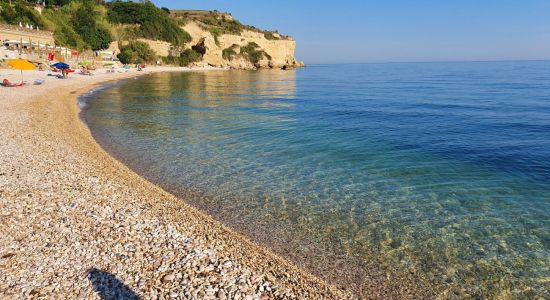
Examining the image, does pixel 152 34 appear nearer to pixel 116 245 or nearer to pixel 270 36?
pixel 270 36

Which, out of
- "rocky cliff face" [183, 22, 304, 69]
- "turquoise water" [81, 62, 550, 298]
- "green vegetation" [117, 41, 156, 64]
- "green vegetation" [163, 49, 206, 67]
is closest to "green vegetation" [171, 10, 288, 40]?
"rocky cliff face" [183, 22, 304, 69]

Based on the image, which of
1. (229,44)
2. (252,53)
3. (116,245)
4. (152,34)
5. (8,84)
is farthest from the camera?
(252,53)

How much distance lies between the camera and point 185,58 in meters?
116

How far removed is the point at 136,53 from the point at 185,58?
18.6 meters

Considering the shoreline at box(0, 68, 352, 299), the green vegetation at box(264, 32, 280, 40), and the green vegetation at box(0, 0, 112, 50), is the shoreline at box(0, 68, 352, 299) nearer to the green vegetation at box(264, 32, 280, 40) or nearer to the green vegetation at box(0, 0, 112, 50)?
the green vegetation at box(0, 0, 112, 50)

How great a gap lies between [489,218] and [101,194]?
35.2 feet

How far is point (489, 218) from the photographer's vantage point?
9555 millimetres

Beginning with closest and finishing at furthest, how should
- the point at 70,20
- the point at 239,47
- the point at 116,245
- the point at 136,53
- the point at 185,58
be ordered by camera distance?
the point at 116,245 → the point at 70,20 → the point at 136,53 → the point at 185,58 → the point at 239,47

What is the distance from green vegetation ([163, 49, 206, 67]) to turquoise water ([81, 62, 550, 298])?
92.7 metres

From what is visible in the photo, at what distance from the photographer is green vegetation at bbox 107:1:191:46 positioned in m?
106

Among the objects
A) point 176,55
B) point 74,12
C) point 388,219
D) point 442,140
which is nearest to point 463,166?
point 442,140

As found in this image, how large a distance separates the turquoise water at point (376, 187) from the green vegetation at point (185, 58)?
92.7 m

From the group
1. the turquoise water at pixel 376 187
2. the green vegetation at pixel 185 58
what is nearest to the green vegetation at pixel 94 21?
the green vegetation at pixel 185 58

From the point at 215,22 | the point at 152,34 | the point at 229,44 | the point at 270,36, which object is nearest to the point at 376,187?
the point at 152,34
